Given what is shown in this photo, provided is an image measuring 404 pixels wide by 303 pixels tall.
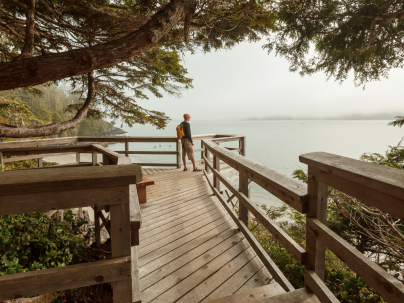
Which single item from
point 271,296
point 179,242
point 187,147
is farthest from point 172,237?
point 187,147

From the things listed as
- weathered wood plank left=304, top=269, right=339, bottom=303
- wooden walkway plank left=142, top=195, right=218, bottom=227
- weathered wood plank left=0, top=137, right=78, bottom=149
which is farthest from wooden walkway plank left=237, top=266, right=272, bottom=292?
weathered wood plank left=0, top=137, right=78, bottom=149

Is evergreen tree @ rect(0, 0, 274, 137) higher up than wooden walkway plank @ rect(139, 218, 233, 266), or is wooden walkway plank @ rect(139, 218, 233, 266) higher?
evergreen tree @ rect(0, 0, 274, 137)

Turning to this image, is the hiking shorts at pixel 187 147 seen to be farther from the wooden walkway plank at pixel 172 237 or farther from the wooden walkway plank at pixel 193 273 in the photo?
the wooden walkway plank at pixel 193 273

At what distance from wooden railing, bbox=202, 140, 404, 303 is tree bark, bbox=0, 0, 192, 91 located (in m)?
2.56

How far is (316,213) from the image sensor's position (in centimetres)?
126

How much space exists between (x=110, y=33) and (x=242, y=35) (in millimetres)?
Answer: 3661

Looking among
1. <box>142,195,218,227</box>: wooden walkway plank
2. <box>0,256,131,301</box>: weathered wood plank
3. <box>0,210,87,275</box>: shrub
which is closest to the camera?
<box>0,256,131,301</box>: weathered wood plank

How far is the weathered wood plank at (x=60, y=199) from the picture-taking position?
0.89 m

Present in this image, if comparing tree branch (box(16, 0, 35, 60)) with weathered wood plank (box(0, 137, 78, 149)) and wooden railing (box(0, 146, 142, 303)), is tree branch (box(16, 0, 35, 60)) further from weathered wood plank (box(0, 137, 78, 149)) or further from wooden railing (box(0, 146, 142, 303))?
wooden railing (box(0, 146, 142, 303))

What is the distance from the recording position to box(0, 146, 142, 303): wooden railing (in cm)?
90

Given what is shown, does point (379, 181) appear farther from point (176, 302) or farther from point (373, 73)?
point (373, 73)

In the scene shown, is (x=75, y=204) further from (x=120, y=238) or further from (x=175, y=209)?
(x=175, y=209)

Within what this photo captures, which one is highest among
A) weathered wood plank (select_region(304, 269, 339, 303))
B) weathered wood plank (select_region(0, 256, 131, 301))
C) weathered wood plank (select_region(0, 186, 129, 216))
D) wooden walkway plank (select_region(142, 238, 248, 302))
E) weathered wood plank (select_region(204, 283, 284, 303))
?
weathered wood plank (select_region(0, 186, 129, 216))

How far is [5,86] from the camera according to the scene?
271 centimetres
